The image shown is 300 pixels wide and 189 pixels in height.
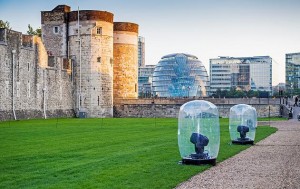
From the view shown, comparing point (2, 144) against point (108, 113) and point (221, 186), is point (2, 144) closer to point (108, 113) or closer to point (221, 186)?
point (221, 186)

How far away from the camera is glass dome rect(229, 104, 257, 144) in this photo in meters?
20.3

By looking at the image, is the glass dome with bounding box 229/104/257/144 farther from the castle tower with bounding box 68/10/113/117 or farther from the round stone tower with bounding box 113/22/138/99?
the round stone tower with bounding box 113/22/138/99

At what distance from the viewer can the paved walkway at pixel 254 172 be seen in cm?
1116

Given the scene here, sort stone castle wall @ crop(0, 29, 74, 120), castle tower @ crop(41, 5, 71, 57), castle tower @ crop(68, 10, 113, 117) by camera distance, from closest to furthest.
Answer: stone castle wall @ crop(0, 29, 74, 120)
castle tower @ crop(68, 10, 113, 117)
castle tower @ crop(41, 5, 71, 57)

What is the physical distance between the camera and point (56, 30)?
59.8 m

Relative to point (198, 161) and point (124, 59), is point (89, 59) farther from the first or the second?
point (198, 161)

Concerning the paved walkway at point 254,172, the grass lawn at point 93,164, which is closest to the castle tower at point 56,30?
the grass lawn at point 93,164

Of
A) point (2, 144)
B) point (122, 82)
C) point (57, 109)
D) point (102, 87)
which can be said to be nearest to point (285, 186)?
point (2, 144)

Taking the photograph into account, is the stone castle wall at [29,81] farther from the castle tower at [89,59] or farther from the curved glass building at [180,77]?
the curved glass building at [180,77]

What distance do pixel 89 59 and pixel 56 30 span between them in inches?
223

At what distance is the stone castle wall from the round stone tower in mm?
10407

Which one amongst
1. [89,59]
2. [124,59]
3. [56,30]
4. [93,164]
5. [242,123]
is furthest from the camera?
[124,59]

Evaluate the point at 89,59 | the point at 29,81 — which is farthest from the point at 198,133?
the point at 89,59

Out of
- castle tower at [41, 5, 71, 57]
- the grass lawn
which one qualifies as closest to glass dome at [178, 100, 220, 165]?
the grass lawn
